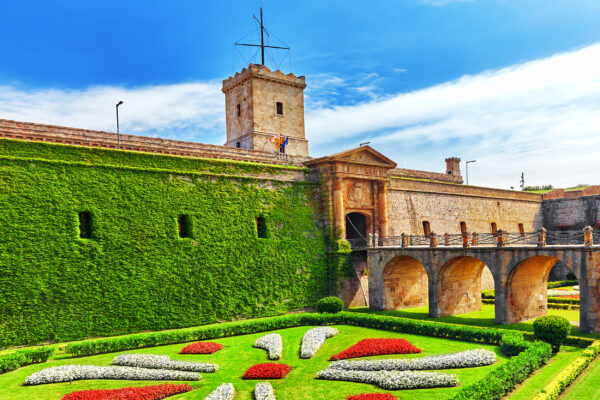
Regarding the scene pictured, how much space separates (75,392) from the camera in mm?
14781

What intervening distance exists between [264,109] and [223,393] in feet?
87.0

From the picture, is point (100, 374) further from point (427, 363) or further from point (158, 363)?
point (427, 363)

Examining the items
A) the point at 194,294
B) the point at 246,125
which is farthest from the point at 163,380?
the point at 246,125

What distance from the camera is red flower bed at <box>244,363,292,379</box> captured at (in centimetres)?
1630

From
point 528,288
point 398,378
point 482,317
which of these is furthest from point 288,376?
point 528,288

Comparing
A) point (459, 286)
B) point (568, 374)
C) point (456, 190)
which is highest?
point (456, 190)

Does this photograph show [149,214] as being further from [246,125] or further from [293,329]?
[246,125]

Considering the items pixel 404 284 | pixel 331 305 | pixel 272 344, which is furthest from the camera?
pixel 404 284

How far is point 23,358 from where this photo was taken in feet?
59.0

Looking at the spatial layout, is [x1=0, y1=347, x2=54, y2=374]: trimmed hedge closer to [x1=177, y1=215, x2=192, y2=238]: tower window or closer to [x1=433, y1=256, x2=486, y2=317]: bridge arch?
[x1=177, y1=215, x2=192, y2=238]: tower window

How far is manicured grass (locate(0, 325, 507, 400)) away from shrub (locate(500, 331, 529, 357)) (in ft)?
1.03

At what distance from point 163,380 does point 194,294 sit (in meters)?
8.94

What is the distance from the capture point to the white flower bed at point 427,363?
1658cm

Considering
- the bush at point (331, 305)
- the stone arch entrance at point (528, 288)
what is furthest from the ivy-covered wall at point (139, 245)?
the stone arch entrance at point (528, 288)
